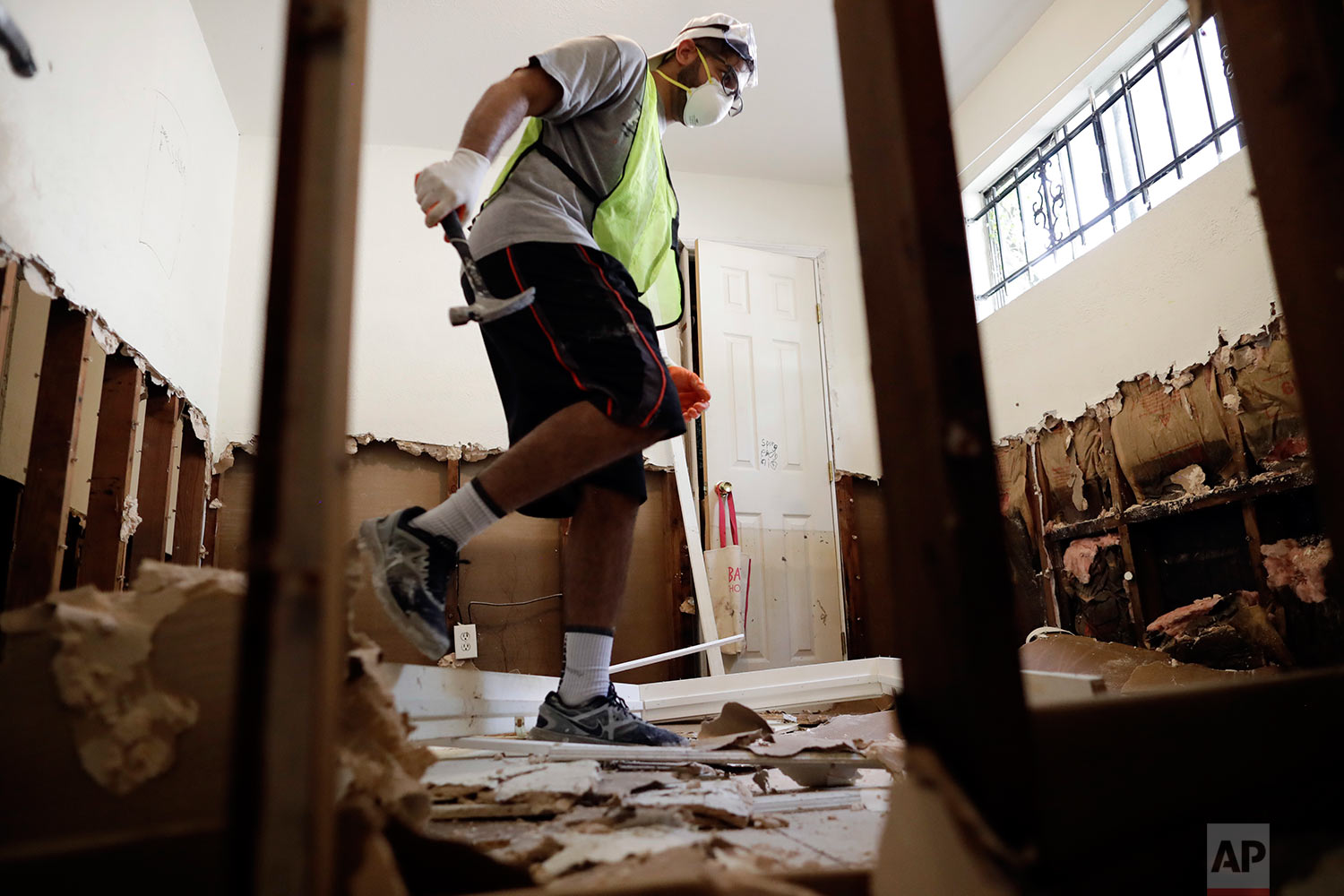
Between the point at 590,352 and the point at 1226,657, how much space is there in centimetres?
238

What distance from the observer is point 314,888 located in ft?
1.18

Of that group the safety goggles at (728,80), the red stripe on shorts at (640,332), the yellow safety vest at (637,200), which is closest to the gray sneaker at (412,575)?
the red stripe on shorts at (640,332)

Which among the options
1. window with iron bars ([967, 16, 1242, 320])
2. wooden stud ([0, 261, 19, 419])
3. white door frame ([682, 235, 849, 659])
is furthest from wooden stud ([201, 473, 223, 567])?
window with iron bars ([967, 16, 1242, 320])

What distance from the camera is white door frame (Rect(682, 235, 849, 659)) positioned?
4121 mm

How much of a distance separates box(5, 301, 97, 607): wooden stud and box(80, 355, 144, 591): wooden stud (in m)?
0.25

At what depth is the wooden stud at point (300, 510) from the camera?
14.3 inches

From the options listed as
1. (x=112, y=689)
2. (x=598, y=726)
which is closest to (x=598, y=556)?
(x=598, y=726)

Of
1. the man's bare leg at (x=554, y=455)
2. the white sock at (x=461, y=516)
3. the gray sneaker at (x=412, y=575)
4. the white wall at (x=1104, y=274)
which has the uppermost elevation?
the white wall at (x=1104, y=274)

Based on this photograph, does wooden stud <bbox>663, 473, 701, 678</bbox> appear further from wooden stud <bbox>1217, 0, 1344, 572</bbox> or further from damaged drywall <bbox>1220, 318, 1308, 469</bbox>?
wooden stud <bbox>1217, 0, 1344, 572</bbox>

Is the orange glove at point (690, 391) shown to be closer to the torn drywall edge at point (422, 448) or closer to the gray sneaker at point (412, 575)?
the gray sneaker at point (412, 575)

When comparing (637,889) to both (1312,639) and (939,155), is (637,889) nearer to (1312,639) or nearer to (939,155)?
(939,155)

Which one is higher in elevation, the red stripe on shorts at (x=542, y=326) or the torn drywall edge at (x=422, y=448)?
the torn drywall edge at (x=422, y=448)

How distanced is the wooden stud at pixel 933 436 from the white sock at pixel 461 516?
0.88 metres

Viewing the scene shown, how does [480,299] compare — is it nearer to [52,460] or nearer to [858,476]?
[52,460]
